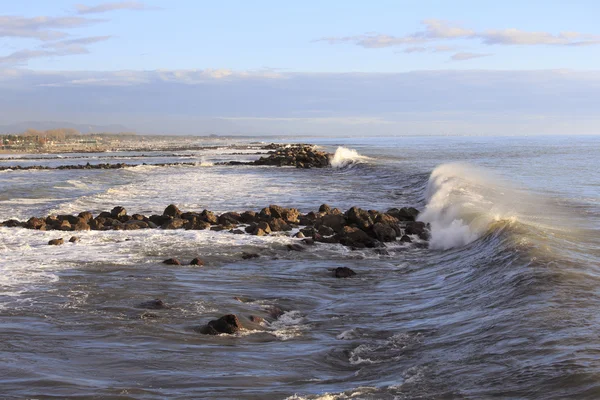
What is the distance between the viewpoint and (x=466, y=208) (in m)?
19.2

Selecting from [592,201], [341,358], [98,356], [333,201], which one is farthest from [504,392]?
[333,201]

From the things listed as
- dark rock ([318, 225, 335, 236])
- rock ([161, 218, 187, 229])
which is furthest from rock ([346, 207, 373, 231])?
rock ([161, 218, 187, 229])

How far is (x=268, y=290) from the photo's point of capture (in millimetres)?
11477

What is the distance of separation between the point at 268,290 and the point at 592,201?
1599cm

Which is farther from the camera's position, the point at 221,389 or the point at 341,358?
the point at 341,358

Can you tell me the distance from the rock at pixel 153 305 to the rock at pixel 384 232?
7.85 metres

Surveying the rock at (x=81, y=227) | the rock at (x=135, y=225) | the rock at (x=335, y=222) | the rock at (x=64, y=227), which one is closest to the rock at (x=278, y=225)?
the rock at (x=335, y=222)

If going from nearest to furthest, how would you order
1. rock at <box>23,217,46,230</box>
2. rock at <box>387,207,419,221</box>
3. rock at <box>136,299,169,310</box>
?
rock at <box>136,299,169,310</box>, rock at <box>23,217,46,230</box>, rock at <box>387,207,419,221</box>

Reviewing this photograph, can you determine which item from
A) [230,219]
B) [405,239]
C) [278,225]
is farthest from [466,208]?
[230,219]

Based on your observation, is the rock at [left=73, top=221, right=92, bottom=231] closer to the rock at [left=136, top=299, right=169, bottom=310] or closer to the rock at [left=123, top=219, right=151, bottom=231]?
the rock at [left=123, top=219, right=151, bottom=231]

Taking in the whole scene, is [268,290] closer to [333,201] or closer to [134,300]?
[134,300]

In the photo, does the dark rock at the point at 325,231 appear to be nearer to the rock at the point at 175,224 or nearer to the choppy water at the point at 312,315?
the choppy water at the point at 312,315

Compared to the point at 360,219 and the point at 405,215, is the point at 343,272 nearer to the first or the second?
the point at 360,219

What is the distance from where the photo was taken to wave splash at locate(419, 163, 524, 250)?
16.1 m
